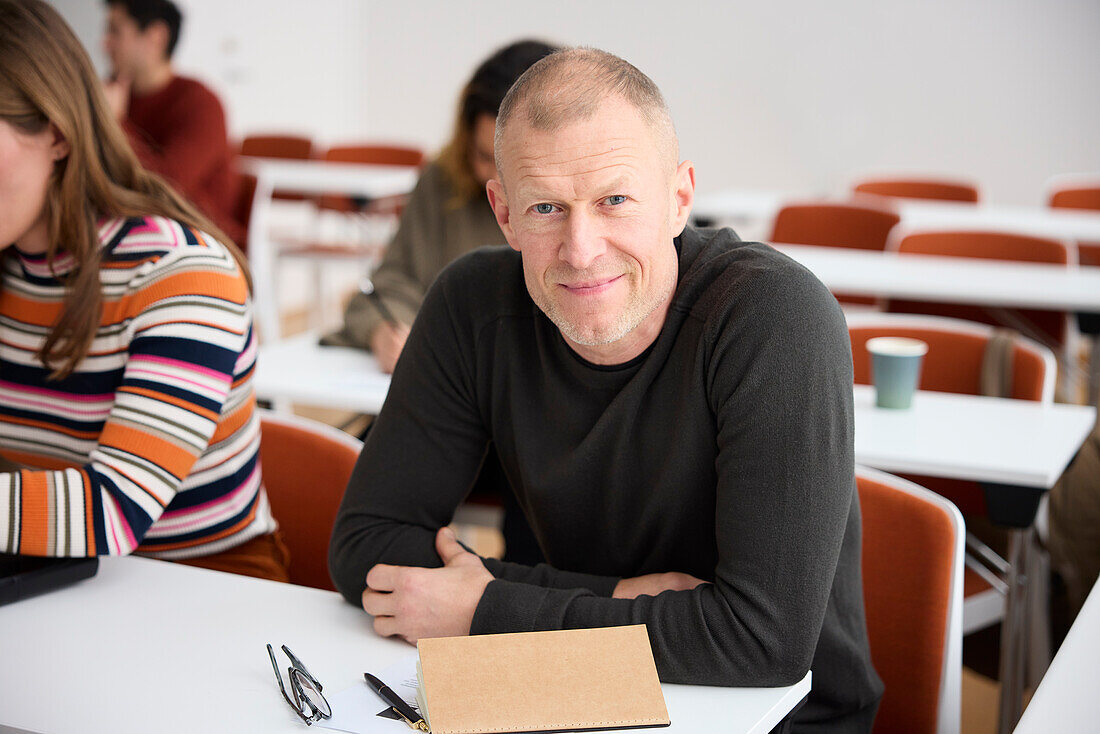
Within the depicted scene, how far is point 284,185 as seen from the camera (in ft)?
17.7

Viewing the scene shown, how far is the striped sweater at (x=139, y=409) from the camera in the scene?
1.41m

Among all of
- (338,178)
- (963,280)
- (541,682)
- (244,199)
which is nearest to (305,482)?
(541,682)

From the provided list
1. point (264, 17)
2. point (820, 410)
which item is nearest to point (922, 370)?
point (820, 410)

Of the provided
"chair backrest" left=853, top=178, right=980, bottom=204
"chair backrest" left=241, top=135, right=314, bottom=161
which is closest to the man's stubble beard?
"chair backrest" left=853, top=178, right=980, bottom=204

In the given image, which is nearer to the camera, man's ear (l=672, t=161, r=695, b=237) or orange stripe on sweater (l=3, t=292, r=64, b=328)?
man's ear (l=672, t=161, r=695, b=237)

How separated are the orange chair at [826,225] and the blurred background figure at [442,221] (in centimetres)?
168

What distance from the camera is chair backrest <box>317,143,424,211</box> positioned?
613 centimetres

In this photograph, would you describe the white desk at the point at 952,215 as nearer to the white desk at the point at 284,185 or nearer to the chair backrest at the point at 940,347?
the white desk at the point at 284,185

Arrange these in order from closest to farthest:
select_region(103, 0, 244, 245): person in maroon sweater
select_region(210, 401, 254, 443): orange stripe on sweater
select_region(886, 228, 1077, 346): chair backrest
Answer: select_region(210, 401, 254, 443): orange stripe on sweater < select_region(886, 228, 1077, 346): chair backrest < select_region(103, 0, 244, 245): person in maroon sweater

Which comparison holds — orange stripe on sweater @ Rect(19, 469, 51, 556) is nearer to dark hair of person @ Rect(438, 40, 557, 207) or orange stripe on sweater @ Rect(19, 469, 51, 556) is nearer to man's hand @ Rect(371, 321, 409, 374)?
man's hand @ Rect(371, 321, 409, 374)

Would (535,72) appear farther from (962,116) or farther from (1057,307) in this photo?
(962,116)

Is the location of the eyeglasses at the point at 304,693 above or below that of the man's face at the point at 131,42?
below

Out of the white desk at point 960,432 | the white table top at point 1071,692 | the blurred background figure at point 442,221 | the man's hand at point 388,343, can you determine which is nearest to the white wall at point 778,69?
the blurred background figure at point 442,221

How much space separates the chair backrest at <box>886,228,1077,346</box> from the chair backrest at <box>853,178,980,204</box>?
1387mm
